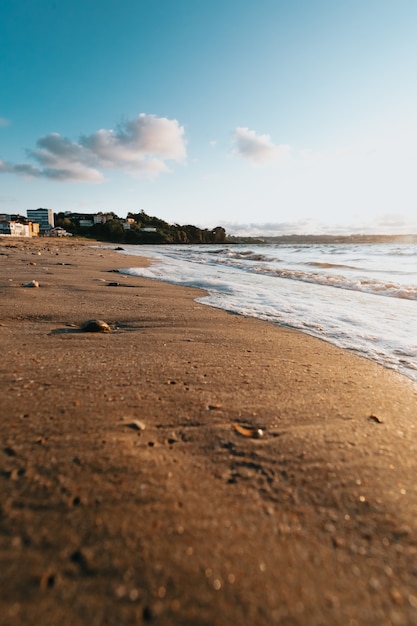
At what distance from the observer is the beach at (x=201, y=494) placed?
76cm

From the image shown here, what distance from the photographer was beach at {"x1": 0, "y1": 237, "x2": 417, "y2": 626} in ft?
2.50

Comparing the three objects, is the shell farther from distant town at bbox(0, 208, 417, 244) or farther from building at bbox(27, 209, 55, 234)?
building at bbox(27, 209, 55, 234)

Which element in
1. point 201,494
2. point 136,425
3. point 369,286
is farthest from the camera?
point 369,286

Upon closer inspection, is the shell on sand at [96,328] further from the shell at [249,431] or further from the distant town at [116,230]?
the distant town at [116,230]

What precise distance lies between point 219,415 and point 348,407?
2.42 ft

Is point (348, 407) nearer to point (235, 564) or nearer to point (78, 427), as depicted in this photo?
point (235, 564)

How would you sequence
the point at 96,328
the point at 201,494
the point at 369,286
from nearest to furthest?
the point at 201,494
the point at 96,328
the point at 369,286

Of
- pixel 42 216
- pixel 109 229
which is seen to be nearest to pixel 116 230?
pixel 109 229

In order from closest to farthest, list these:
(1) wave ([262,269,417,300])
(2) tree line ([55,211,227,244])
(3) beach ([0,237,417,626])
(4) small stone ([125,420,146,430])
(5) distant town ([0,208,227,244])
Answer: (3) beach ([0,237,417,626]), (4) small stone ([125,420,146,430]), (1) wave ([262,269,417,300]), (5) distant town ([0,208,227,244]), (2) tree line ([55,211,227,244])

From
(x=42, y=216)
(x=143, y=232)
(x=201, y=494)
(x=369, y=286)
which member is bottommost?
(x=201, y=494)

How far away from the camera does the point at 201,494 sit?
1.07 m

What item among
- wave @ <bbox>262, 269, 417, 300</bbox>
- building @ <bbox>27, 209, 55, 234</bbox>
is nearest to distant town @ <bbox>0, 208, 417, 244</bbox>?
building @ <bbox>27, 209, 55, 234</bbox>

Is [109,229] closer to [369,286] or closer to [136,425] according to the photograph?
[369,286]

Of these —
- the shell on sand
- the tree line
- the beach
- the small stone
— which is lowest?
the beach
